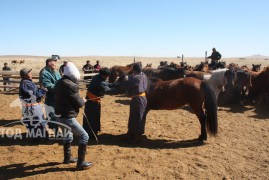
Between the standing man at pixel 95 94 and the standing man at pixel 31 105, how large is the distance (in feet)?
3.64

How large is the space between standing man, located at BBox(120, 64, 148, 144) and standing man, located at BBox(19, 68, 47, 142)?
2.08 meters

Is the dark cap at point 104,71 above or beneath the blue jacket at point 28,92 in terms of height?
above

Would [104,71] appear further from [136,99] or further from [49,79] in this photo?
[49,79]

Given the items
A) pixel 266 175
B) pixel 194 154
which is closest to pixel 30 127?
pixel 194 154

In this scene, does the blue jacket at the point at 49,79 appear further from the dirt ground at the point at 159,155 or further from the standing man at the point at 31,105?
the dirt ground at the point at 159,155

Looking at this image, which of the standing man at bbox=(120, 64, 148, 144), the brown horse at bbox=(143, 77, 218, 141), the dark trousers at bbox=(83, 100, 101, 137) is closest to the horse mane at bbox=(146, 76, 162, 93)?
the brown horse at bbox=(143, 77, 218, 141)

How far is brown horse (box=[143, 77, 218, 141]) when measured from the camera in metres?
6.50

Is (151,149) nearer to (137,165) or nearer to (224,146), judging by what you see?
(137,165)

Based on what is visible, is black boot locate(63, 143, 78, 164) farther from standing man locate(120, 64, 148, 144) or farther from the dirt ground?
standing man locate(120, 64, 148, 144)

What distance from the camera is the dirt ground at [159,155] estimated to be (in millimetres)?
4883

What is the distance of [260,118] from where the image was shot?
920 centimetres

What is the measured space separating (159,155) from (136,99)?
1468 mm

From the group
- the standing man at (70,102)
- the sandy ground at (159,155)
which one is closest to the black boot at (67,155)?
the sandy ground at (159,155)

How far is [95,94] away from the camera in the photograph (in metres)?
6.48
